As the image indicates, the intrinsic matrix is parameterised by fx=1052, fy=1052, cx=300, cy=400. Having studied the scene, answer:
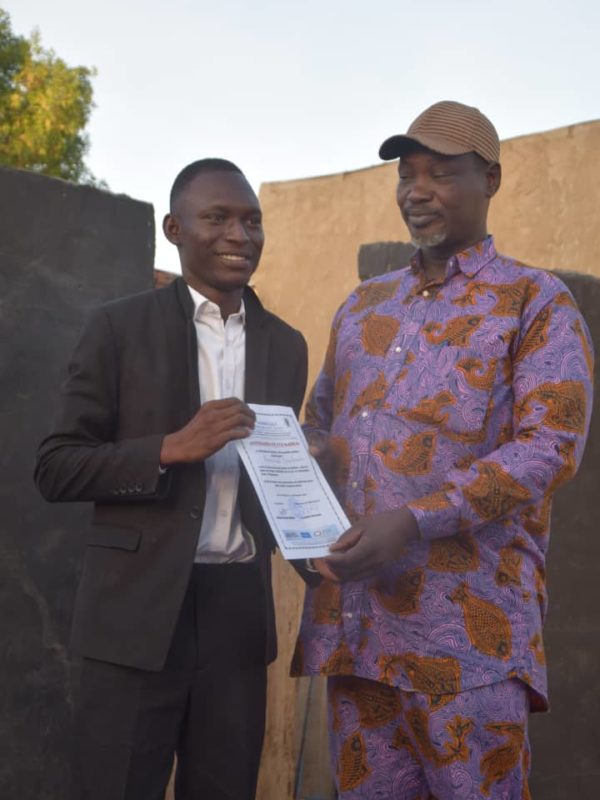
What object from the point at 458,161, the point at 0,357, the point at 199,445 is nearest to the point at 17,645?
the point at 0,357

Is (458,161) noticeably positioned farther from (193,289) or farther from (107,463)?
(107,463)

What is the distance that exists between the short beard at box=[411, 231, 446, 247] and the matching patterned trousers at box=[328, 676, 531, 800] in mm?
1018

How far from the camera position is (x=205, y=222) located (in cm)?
247

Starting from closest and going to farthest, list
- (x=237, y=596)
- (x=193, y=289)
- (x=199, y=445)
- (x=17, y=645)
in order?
(x=199, y=445) < (x=237, y=596) < (x=193, y=289) < (x=17, y=645)

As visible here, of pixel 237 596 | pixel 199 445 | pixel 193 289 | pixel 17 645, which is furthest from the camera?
pixel 17 645

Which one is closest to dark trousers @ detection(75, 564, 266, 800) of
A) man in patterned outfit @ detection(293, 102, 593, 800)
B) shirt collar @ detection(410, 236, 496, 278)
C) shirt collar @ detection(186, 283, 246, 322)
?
man in patterned outfit @ detection(293, 102, 593, 800)

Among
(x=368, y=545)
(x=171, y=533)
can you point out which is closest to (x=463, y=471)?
(x=368, y=545)

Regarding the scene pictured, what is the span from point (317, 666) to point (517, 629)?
0.46 metres

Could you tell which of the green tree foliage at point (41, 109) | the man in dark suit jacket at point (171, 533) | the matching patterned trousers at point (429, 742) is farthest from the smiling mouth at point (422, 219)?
the green tree foliage at point (41, 109)

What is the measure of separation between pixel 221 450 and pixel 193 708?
571mm

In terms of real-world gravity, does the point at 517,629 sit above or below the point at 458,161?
below

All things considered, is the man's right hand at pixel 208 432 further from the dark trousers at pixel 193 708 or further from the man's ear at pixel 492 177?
the man's ear at pixel 492 177

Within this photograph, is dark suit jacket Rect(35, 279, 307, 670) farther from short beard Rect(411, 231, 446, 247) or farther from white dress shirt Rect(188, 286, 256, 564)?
short beard Rect(411, 231, 446, 247)

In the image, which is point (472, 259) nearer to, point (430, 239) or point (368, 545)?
point (430, 239)
